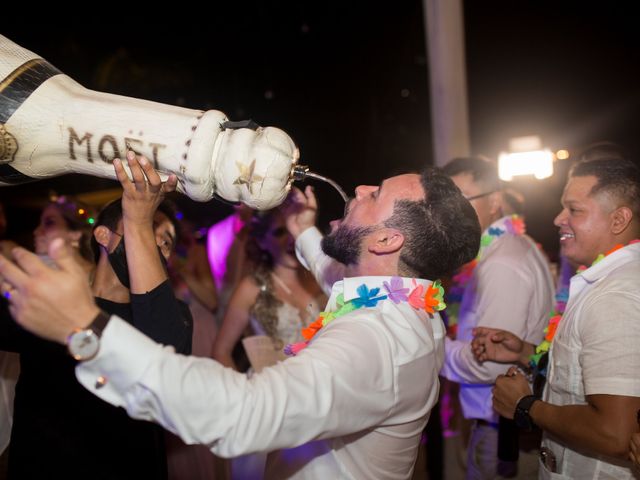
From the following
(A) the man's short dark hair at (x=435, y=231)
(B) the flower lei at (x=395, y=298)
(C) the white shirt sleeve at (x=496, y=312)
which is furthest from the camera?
(C) the white shirt sleeve at (x=496, y=312)

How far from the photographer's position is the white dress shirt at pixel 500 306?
2.58 metres

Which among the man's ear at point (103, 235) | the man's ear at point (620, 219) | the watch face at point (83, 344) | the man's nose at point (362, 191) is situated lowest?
the man's ear at point (620, 219)

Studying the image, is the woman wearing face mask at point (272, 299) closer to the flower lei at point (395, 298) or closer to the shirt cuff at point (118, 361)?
the flower lei at point (395, 298)

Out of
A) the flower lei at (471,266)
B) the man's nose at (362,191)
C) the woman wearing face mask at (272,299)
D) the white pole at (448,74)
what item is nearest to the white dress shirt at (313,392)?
the man's nose at (362,191)

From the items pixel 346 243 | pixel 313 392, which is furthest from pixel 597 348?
pixel 313 392

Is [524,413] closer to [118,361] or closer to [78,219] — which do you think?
[118,361]

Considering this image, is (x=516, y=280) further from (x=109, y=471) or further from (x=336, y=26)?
(x=336, y=26)

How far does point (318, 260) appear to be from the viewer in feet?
8.16

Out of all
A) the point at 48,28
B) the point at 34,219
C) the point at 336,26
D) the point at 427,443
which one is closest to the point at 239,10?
the point at 336,26

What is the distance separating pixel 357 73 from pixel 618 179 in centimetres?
801

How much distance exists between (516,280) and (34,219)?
921 centimetres

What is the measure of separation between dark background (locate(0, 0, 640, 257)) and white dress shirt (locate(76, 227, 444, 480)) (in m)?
5.61

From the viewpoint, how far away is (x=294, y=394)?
1.19 metres

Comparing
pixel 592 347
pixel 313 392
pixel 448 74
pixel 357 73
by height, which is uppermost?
pixel 357 73
